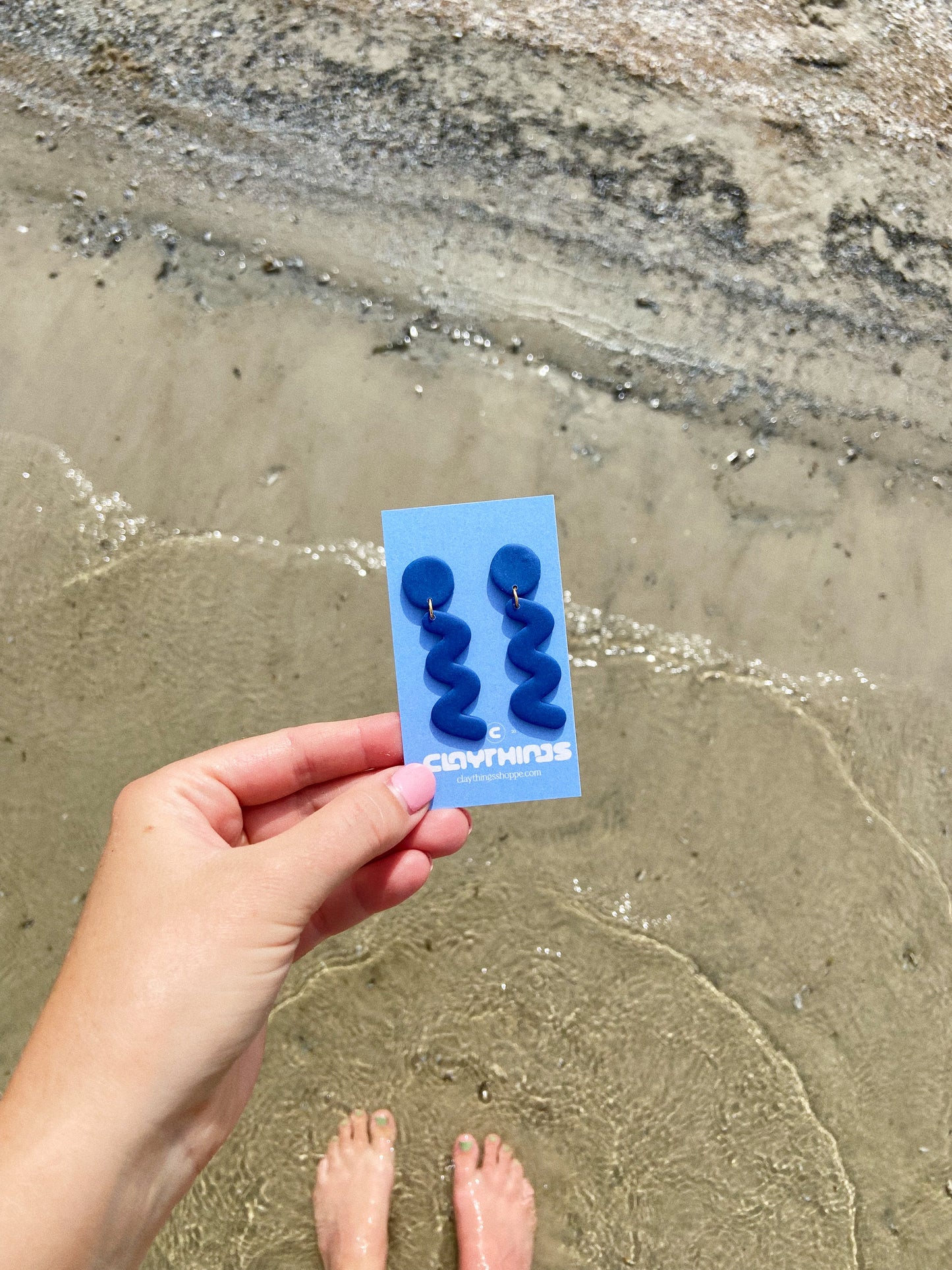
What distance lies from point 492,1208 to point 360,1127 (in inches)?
17.3

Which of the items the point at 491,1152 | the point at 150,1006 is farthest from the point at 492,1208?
the point at 150,1006

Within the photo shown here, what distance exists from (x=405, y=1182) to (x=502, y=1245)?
33 cm

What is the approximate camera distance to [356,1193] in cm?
246

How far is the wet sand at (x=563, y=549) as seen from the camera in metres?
2.50

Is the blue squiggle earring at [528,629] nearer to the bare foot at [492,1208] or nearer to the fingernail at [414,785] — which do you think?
the fingernail at [414,785]

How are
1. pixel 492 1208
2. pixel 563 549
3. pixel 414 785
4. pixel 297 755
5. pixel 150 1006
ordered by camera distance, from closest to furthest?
pixel 150 1006 < pixel 414 785 < pixel 297 755 < pixel 492 1208 < pixel 563 549

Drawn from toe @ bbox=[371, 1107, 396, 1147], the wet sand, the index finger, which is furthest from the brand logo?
toe @ bbox=[371, 1107, 396, 1147]

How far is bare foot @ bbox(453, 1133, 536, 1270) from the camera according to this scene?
2.43 metres

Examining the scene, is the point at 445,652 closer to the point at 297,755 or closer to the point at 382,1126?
the point at 297,755

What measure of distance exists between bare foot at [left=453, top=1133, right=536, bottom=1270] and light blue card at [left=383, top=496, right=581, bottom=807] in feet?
4.58

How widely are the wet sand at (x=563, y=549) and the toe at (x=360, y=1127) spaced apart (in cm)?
6

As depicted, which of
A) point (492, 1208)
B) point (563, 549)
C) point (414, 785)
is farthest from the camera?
point (563, 549)

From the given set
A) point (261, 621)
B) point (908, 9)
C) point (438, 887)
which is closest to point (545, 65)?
point (908, 9)

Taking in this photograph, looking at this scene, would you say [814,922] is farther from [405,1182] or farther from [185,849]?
[185,849]
